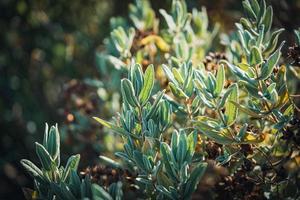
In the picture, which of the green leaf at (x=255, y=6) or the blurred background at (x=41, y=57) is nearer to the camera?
the green leaf at (x=255, y=6)

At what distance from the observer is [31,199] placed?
5.09 ft

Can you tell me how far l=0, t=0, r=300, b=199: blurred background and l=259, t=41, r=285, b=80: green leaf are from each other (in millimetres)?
1600

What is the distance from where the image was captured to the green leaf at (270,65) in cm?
135

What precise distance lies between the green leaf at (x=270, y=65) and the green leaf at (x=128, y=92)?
1.41 ft

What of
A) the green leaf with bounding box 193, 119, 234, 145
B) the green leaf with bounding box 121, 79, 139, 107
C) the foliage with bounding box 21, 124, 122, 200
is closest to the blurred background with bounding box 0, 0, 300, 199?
the foliage with bounding box 21, 124, 122, 200

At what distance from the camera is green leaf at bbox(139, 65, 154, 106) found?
1.41 metres

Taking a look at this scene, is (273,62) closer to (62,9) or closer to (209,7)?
(209,7)

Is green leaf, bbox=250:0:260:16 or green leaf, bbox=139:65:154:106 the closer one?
green leaf, bbox=139:65:154:106

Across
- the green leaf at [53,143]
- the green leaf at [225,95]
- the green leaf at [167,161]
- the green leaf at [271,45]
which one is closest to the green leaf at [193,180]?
the green leaf at [167,161]

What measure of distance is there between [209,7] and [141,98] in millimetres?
1702

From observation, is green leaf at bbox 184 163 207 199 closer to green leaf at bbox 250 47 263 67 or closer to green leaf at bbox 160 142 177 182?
green leaf at bbox 160 142 177 182

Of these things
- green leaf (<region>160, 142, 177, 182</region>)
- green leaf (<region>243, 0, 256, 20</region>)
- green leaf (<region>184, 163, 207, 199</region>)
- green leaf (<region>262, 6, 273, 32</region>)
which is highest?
green leaf (<region>243, 0, 256, 20</region>)

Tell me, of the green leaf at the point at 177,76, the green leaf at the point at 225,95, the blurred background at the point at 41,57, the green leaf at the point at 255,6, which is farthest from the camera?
the blurred background at the point at 41,57

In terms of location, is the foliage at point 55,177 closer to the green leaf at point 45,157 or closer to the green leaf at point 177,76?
the green leaf at point 45,157
